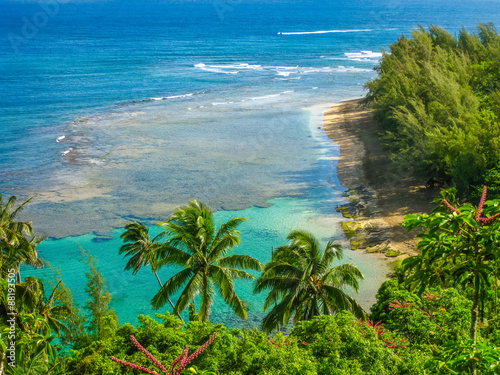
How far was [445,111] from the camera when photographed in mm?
39219

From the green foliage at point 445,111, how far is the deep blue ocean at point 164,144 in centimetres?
754

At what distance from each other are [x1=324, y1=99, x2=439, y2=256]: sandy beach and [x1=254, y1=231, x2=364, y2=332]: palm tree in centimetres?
1236

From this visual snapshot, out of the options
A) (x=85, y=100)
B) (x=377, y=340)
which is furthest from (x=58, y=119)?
(x=377, y=340)

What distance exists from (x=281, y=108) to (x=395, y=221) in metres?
38.4

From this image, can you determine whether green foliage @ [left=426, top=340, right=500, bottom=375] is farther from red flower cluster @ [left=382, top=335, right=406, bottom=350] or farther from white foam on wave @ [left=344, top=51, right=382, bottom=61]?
white foam on wave @ [left=344, top=51, right=382, bottom=61]

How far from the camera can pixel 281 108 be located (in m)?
69.0

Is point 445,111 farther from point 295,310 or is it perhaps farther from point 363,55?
point 363,55

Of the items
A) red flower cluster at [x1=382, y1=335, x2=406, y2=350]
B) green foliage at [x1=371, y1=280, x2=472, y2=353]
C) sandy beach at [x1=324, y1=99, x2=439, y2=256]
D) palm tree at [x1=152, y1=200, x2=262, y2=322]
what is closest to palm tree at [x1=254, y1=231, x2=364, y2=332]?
palm tree at [x1=152, y1=200, x2=262, y2=322]

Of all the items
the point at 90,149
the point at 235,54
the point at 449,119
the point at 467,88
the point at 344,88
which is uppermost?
the point at 235,54

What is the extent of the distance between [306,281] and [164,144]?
124 ft

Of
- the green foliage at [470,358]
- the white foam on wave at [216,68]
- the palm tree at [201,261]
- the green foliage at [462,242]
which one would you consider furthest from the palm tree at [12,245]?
the white foam on wave at [216,68]

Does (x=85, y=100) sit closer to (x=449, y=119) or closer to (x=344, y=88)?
(x=344, y=88)

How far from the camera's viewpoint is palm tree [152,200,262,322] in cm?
1856

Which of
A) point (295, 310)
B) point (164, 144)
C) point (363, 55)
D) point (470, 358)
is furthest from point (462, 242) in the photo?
point (363, 55)
